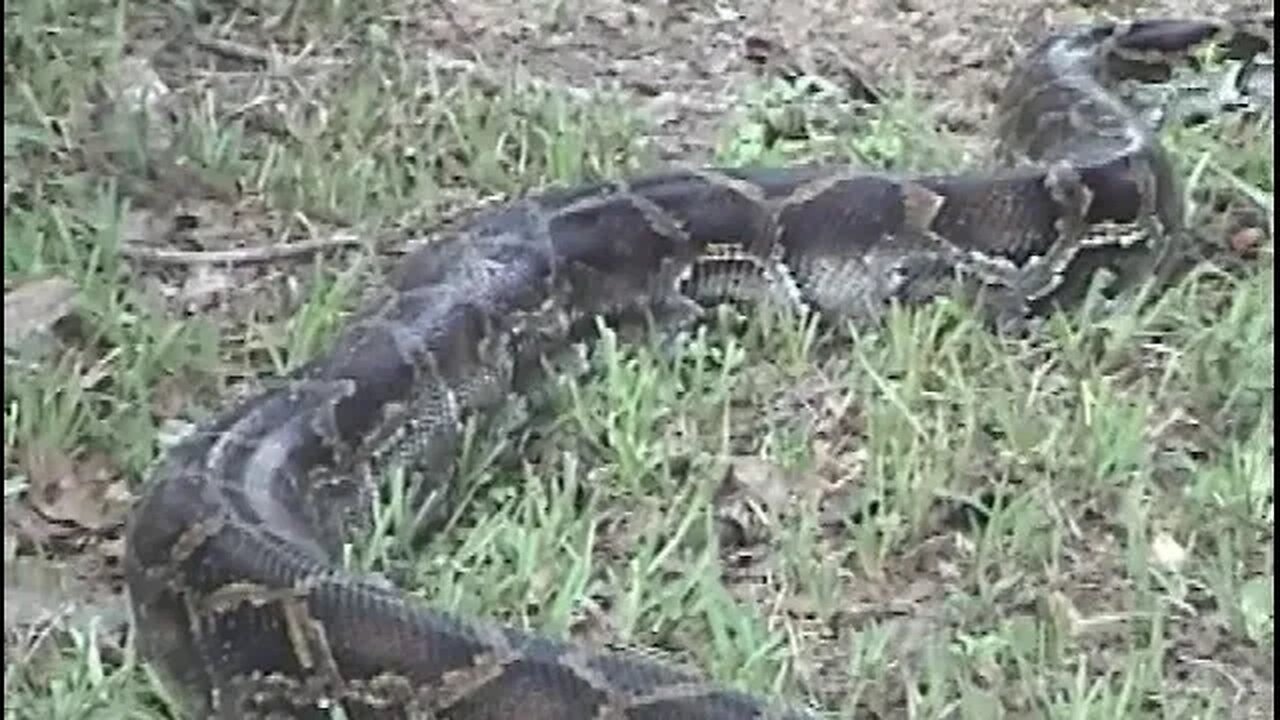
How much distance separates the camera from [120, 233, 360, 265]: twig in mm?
6074

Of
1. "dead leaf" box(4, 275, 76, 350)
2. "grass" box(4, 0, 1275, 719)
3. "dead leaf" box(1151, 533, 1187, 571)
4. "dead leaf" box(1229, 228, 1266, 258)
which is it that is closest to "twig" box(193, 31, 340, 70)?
"grass" box(4, 0, 1275, 719)

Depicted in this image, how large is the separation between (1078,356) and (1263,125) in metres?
1.64

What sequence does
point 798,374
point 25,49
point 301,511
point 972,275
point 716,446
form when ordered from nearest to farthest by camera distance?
point 301,511
point 716,446
point 798,374
point 972,275
point 25,49

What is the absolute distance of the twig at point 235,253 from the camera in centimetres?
607

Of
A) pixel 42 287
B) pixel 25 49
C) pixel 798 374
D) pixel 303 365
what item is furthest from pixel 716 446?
pixel 25 49

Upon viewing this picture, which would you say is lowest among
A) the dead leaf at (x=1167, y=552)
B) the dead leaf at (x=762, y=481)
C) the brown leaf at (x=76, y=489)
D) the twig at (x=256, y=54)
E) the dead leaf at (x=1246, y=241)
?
the brown leaf at (x=76, y=489)

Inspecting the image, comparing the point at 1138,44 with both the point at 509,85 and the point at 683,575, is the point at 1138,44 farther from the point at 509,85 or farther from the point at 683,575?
the point at 683,575

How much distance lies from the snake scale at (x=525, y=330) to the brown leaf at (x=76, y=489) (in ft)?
0.77

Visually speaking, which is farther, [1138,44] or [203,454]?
[1138,44]

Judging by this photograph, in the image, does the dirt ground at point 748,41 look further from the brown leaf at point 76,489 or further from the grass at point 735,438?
the brown leaf at point 76,489

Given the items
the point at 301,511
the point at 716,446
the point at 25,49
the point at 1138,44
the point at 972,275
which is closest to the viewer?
the point at 301,511

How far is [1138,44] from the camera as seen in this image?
24.2 ft

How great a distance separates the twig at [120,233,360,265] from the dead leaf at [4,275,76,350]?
33cm

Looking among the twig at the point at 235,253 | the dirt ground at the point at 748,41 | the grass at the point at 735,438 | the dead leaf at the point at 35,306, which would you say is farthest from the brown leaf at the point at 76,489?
the dirt ground at the point at 748,41
